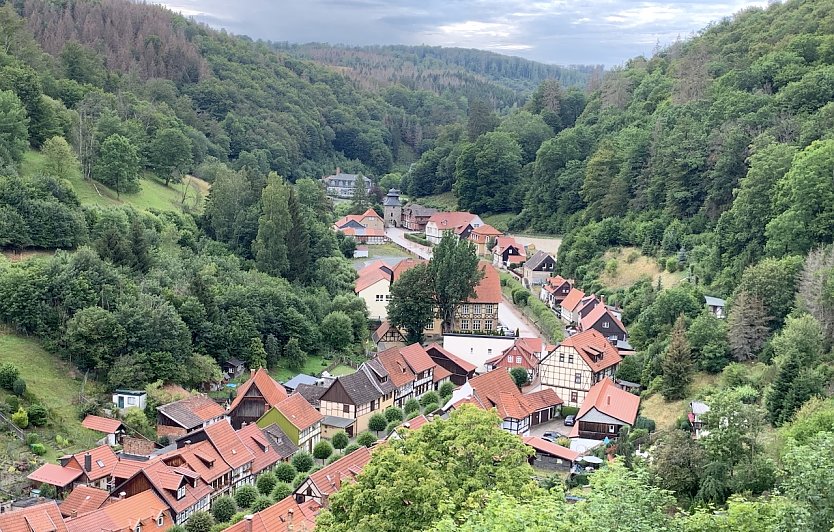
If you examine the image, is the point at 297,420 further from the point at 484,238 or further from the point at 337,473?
the point at 484,238

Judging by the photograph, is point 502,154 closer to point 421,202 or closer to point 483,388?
point 421,202

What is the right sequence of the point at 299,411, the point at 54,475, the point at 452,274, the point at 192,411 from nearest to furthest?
1. the point at 54,475
2. the point at 192,411
3. the point at 299,411
4. the point at 452,274

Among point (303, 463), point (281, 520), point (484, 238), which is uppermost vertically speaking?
point (281, 520)

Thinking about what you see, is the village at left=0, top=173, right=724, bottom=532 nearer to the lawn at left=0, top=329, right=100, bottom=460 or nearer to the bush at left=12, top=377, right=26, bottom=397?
the lawn at left=0, top=329, right=100, bottom=460

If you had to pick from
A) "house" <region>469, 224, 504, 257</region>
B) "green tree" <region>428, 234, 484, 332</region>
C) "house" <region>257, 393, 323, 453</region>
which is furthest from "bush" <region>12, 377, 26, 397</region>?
"house" <region>469, 224, 504, 257</region>

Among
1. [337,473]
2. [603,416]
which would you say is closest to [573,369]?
[603,416]
